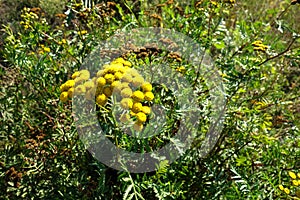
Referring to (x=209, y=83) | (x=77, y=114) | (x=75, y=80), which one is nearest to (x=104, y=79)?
(x=75, y=80)

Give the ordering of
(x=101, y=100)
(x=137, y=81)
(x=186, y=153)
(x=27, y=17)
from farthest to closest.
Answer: (x=27, y=17), (x=186, y=153), (x=137, y=81), (x=101, y=100)

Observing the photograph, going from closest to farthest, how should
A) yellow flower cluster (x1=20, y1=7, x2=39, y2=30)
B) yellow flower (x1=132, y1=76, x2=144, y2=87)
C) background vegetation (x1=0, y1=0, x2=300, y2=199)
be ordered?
yellow flower (x1=132, y1=76, x2=144, y2=87) → background vegetation (x1=0, y1=0, x2=300, y2=199) → yellow flower cluster (x1=20, y1=7, x2=39, y2=30)

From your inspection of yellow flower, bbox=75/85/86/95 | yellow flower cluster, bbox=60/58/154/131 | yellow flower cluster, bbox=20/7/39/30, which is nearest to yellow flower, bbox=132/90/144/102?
yellow flower cluster, bbox=60/58/154/131

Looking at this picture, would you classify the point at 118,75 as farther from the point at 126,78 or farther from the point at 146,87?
the point at 146,87

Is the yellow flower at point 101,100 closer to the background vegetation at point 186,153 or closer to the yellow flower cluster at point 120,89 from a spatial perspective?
the yellow flower cluster at point 120,89

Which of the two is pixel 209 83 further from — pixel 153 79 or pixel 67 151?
pixel 67 151

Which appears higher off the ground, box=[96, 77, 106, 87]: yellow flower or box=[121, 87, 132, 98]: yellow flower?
box=[96, 77, 106, 87]: yellow flower

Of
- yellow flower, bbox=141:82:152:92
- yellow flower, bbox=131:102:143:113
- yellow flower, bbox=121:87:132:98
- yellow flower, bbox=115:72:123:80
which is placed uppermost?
yellow flower, bbox=115:72:123:80

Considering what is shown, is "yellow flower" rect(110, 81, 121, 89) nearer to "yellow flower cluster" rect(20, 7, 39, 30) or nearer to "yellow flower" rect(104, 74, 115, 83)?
"yellow flower" rect(104, 74, 115, 83)

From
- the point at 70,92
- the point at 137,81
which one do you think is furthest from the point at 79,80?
the point at 137,81
